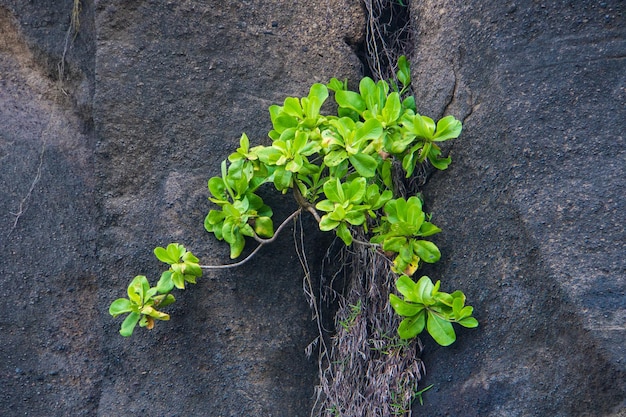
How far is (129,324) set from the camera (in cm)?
163

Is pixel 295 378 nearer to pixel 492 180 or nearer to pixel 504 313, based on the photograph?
pixel 504 313

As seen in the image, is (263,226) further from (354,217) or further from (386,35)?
(386,35)

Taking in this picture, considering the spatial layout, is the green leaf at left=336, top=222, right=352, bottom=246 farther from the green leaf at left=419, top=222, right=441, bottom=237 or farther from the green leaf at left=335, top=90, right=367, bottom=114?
the green leaf at left=335, top=90, right=367, bottom=114

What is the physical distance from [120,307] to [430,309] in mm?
773

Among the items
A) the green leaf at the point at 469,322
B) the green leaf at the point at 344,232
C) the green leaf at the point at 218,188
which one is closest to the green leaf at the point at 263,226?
the green leaf at the point at 218,188

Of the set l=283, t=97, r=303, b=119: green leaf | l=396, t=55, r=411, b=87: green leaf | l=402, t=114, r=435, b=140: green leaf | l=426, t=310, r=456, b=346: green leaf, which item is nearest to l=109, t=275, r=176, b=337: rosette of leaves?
l=283, t=97, r=303, b=119: green leaf

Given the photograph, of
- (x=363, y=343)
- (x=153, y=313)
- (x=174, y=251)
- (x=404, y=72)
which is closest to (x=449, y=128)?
(x=404, y=72)

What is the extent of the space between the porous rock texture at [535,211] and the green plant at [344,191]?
0.34 ft

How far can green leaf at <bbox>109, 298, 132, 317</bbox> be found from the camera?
1.63 metres

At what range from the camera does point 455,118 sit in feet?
5.71

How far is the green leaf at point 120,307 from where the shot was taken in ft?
5.34

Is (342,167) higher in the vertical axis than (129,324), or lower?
higher

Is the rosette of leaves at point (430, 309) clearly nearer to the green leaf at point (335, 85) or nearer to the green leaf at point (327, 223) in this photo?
the green leaf at point (327, 223)

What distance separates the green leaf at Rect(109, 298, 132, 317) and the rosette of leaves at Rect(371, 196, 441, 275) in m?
0.66
